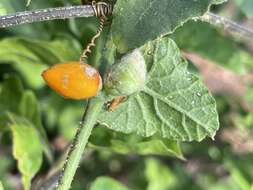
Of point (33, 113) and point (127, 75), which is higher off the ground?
point (127, 75)

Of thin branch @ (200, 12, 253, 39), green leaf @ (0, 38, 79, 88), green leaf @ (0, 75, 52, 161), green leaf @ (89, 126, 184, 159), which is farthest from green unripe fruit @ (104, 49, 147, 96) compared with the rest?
green leaf @ (0, 75, 52, 161)

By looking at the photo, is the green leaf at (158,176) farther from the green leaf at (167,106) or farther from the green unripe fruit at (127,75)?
the green unripe fruit at (127,75)

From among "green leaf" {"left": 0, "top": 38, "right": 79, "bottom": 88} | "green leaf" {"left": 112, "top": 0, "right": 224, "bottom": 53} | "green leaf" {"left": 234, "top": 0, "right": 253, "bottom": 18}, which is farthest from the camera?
"green leaf" {"left": 234, "top": 0, "right": 253, "bottom": 18}

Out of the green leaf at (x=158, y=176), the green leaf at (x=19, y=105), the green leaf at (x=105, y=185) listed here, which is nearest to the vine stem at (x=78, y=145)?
the green leaf at (x=105, y=185)

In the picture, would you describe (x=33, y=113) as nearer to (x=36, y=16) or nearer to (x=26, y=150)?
(x=26, y=150)

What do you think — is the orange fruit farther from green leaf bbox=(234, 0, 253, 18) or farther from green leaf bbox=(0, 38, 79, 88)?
green leaf bbox=(234, 0, 253, 18)

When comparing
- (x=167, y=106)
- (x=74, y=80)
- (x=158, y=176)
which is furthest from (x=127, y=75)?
(x=158, y=176)
